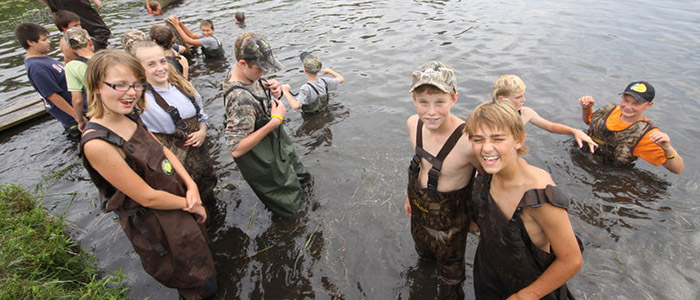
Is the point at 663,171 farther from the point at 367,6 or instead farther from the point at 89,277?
the point at 367,6

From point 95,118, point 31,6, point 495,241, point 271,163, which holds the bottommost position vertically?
point 31,6

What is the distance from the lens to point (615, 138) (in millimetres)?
4812

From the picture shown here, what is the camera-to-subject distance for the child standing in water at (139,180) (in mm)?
2482

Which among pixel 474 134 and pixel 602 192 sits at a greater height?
pixel 474 134

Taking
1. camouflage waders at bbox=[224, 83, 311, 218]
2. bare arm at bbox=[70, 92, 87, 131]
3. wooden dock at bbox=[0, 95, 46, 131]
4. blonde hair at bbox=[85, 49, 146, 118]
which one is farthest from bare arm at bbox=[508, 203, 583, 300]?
wooden dock at bbox=[0, 95, 46, 131]

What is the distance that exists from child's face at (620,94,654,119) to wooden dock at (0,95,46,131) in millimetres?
10811

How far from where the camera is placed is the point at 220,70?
9508mm

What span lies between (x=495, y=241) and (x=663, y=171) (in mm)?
4404

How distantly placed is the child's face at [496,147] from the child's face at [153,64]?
304 cm

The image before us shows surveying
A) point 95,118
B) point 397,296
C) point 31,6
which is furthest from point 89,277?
point 31,6

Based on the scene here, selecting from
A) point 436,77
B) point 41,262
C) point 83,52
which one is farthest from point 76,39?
point 436,77

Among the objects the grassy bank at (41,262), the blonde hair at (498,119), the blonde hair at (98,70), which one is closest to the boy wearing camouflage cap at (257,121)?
the blonde hair at (98,70)

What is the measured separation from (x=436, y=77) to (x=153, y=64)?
2.74m

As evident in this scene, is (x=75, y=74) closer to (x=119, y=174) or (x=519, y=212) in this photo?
(x=119, y=174)
